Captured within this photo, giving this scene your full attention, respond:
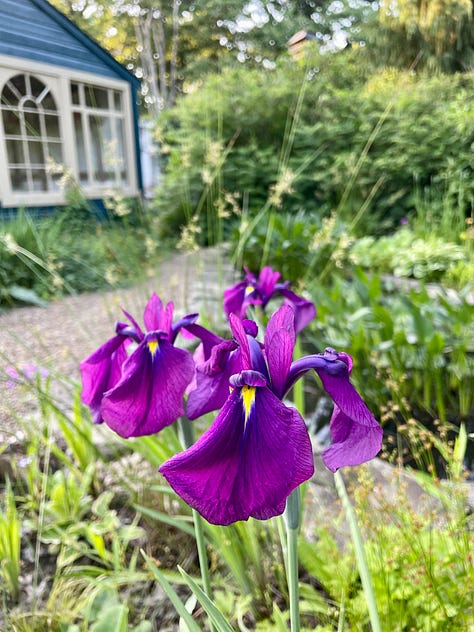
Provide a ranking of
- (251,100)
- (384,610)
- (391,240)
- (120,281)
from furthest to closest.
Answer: (251,100)
(391,240)
(120,281)
(384,610)

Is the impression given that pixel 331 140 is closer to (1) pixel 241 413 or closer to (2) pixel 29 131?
(2) pixel 29 131

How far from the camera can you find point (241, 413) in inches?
15.4

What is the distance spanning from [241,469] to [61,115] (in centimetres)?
101

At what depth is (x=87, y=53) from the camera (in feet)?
3.64

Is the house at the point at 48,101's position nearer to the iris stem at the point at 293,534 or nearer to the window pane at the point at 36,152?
the window pane at the point at 36,152

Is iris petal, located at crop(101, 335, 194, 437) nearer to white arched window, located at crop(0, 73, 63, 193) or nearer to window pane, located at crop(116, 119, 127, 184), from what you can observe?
white arched window, located at crop(0, 73, 63, 193)

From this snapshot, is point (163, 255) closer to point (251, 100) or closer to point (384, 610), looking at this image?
point (384, 610)

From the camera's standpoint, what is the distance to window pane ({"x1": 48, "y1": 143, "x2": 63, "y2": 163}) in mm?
1094

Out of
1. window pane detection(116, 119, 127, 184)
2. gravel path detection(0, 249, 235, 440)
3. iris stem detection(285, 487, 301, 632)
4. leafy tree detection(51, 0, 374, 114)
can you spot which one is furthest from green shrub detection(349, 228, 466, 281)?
iris stem detection(285, 487, 301, 632)

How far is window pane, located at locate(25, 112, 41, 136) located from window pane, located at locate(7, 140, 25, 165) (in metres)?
0.04

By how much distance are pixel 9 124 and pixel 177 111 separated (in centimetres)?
366

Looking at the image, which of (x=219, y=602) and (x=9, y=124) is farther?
(x=9, y=124)

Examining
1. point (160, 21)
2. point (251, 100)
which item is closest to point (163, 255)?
point (160, 21)

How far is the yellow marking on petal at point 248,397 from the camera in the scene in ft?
1.29
